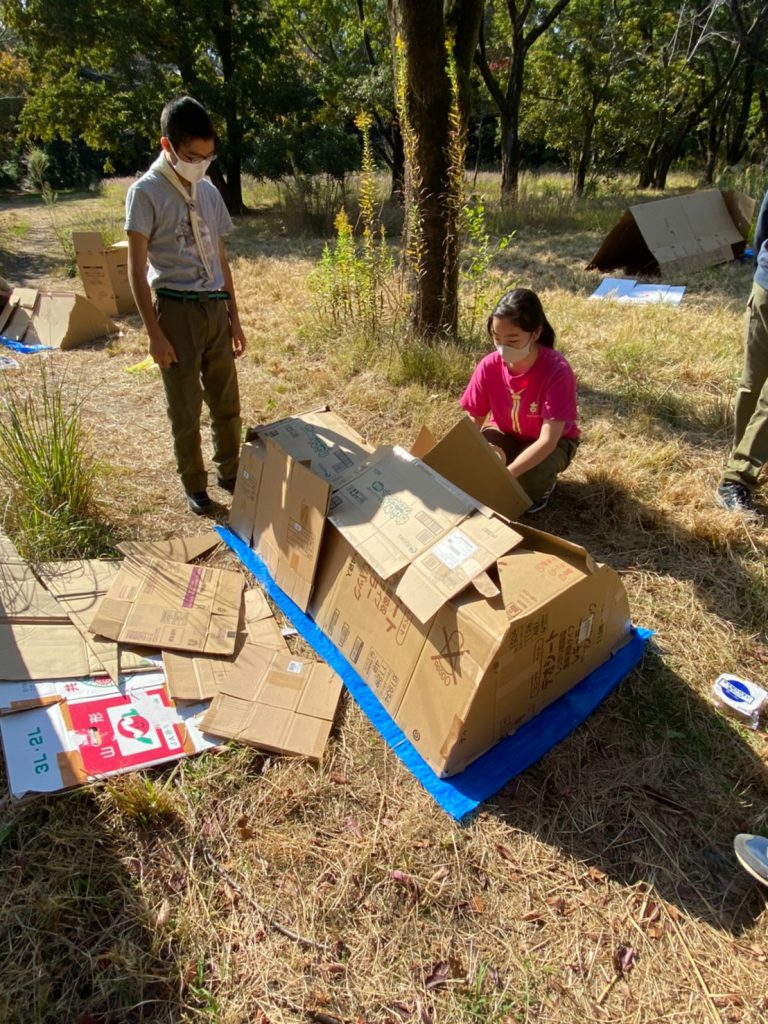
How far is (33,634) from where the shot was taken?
2268 mm

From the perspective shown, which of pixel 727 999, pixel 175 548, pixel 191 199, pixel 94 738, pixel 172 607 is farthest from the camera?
pixel 175 548

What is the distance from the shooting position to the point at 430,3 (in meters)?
3.63

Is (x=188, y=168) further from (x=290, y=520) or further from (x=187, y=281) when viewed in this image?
(x=290, y=520)

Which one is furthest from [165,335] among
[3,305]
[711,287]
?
[711,287]

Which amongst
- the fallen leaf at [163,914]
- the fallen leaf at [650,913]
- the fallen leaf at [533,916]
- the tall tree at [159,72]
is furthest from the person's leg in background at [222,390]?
the tall tree at [159,72]

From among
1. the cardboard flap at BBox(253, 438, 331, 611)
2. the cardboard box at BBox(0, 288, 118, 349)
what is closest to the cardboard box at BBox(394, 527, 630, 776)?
the cardboard flap at BBox(253, 438, 331, 611)

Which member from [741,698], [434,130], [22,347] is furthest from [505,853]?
[22,347]

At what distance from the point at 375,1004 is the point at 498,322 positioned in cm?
228

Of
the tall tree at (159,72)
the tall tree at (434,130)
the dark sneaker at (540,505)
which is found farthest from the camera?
the tall tree at (159,72)

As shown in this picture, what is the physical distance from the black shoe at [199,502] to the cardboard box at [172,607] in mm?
551

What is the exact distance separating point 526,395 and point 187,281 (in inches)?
62.3

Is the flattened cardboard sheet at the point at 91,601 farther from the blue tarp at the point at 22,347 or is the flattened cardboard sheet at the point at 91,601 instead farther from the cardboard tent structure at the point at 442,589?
the blue tarp at the point at 22,347

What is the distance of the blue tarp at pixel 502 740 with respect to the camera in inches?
73.3

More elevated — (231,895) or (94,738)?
(94,738)
